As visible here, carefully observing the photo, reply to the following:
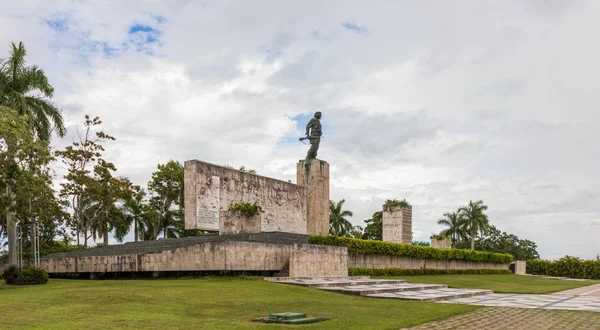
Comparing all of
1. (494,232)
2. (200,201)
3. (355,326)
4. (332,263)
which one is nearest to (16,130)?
(200,201)

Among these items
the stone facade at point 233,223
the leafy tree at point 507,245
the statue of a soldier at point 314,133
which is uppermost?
the statue of a soldier at point 314,133

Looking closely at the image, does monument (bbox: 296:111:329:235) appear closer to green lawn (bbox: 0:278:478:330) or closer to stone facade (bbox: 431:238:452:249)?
stone facade (bbox: 431:238:452:249)

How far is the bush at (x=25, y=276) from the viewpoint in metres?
14.8

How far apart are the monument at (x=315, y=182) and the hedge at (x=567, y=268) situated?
20.9m

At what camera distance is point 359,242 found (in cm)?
2000

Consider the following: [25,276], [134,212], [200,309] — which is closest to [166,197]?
[134,212]

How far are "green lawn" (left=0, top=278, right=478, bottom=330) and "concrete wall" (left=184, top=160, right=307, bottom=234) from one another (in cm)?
721

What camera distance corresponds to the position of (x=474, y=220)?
160 ft

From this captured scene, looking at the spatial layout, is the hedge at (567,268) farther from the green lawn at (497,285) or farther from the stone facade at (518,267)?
the green lawn at (497,285)

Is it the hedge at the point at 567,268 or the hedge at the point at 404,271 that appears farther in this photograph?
the hedge at the point at 567,268

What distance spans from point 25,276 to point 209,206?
651cm

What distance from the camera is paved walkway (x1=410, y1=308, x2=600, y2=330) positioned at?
7.54m

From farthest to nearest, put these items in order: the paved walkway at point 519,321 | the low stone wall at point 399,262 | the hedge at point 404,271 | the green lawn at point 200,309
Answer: the low stone wall at point 399,262 → the hedge at point 404,271 → the paved walkway at point 519,321 → the green lawn at point 200,309

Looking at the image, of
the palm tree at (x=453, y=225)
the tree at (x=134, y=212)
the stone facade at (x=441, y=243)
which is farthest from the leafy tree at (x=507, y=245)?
the tree at (x=134, y=212)
